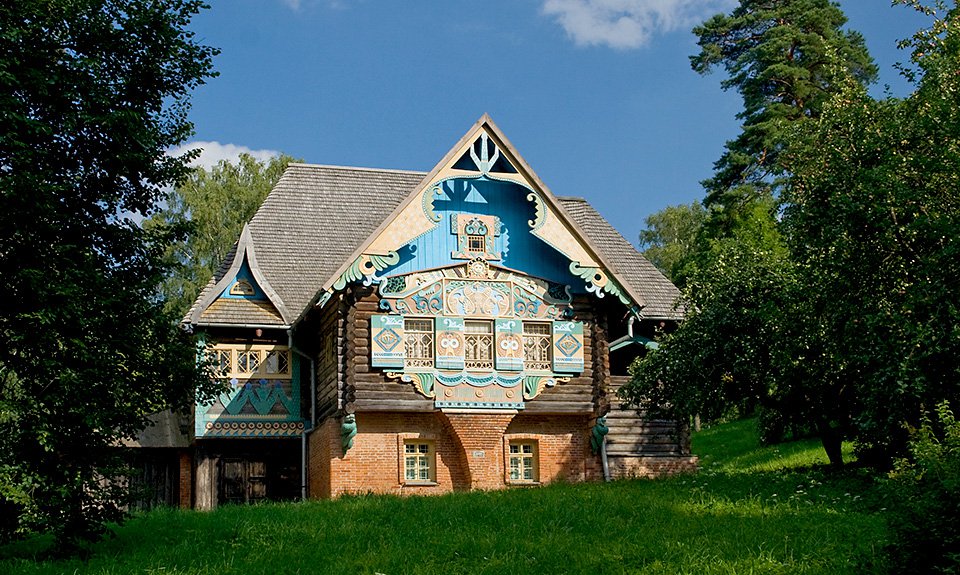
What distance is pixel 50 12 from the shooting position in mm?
17422

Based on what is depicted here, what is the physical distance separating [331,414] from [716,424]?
85.1 ft

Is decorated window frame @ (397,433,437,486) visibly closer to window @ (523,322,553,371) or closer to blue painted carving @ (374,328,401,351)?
blue painted carving @ (374,328,401,351)

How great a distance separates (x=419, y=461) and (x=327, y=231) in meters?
8.28

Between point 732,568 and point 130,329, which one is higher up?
point 130,329

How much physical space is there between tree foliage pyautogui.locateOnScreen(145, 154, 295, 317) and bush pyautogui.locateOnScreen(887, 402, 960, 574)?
37.4 meters

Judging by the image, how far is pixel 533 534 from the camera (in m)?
18.2

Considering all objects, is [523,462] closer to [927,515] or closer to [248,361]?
[248,361]

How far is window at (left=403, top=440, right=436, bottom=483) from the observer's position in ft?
90.6

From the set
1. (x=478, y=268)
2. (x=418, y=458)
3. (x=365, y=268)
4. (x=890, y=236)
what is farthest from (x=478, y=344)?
(x=890, y=236)

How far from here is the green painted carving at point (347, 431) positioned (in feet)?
87.1

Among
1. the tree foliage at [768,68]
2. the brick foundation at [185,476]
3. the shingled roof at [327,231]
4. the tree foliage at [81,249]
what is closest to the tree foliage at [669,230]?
the tree foliage at [768,68]

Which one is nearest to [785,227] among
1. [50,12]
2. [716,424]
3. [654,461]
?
[654,461]

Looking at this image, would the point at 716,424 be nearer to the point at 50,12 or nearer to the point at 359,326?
the point at 359,326

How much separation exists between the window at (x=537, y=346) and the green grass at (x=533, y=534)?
17.8 ft
